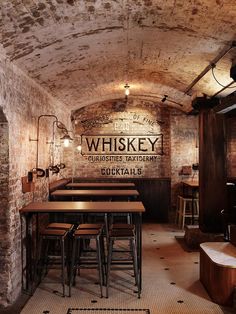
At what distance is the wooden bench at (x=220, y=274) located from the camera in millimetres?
3730

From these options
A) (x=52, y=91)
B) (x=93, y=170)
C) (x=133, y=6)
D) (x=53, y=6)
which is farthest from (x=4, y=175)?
(x=93, y=170)

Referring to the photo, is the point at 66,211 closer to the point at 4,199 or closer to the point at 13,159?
the point at 4,199

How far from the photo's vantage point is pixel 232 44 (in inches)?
157

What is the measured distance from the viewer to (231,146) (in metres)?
9.16

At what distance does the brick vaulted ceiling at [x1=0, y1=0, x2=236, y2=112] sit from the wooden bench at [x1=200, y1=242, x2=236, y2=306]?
237cm

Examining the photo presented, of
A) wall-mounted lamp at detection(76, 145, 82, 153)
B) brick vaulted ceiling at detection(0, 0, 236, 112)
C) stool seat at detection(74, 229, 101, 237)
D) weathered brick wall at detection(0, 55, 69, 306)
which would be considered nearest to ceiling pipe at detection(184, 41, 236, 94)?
brick vaulted ceiling at detection(0, 0, 236, 112)

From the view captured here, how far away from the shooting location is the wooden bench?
373 cm

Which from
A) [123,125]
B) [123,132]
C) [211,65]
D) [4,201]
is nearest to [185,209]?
[123,132]

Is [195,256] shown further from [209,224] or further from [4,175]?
[4,175]

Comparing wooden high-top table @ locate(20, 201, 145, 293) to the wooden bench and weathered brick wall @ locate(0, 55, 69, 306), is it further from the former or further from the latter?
the wooden bench

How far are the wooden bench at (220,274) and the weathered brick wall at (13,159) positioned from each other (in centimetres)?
220

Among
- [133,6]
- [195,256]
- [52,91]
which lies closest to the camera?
[133,6]

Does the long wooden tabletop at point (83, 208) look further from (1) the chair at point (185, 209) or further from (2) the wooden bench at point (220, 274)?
(1) the chair at point (185, 209)

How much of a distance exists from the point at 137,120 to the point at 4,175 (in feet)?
18.5
